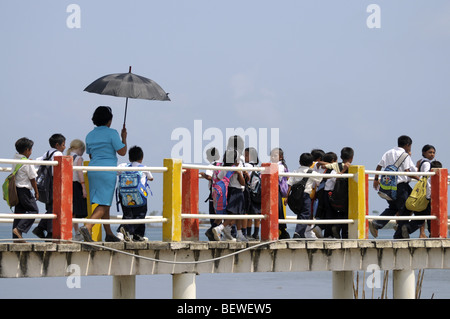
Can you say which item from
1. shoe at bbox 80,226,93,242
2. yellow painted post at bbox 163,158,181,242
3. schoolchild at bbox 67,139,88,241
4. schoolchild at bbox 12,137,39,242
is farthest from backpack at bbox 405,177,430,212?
schoolchild at bbox 12,137,39,242

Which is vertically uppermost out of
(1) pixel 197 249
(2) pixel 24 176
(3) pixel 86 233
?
(2) pixel 24 176

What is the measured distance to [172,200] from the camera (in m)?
10.9

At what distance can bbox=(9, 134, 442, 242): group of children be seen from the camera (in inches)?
433

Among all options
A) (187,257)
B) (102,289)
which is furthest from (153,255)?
(102,289)

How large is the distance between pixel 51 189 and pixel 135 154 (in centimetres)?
114

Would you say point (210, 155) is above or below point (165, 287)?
above

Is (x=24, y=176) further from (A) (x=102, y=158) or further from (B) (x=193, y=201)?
(B) (x=193, y=201)

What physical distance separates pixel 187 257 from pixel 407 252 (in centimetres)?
359

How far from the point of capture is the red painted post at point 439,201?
43.6ft

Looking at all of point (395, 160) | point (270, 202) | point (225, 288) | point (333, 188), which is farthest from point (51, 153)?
point (225, 288)

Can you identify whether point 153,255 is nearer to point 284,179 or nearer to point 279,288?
point 284,179

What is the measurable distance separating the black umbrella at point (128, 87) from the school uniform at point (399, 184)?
3.51m

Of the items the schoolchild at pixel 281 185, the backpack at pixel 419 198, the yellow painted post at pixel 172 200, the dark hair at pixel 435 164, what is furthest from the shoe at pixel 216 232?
the dark hair at pixel 435 164
